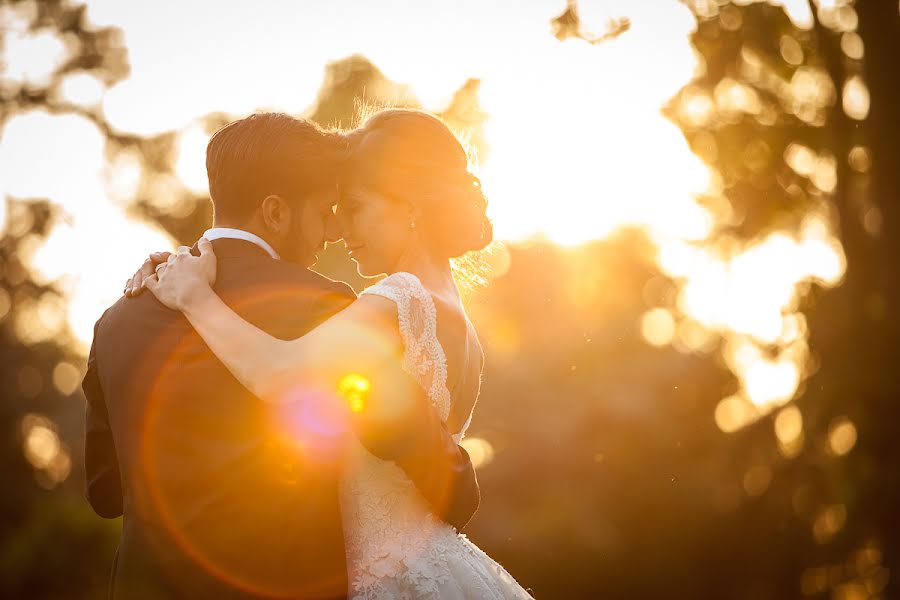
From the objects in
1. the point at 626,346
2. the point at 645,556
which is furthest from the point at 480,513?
the point at 626,346

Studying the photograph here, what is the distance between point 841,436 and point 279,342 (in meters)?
9.48

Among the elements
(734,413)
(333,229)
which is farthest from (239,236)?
(734,413)

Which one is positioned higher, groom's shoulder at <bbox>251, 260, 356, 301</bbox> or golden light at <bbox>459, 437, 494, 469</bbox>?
groom's shoulder at <bbox>251, 260, 356, 301</bbox>

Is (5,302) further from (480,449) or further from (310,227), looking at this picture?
(310,227)

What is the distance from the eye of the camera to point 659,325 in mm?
27609

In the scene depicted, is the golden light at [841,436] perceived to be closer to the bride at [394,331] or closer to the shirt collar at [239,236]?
the bride at [394,331]

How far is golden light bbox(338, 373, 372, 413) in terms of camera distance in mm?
3449

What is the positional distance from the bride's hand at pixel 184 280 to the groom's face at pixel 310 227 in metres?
0.34

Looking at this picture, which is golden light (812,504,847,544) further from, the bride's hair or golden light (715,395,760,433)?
the bride's hair

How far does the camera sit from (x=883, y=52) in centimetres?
913

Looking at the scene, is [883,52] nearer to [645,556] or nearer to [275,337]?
[275,337]

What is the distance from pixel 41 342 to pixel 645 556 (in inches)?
1156

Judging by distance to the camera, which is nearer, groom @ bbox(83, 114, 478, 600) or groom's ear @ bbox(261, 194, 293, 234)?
groom @ bbox(83, 114, 478, 600)

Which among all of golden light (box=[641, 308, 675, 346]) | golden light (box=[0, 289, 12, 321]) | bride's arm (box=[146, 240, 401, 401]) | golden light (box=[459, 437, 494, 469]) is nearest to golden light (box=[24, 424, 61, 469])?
golden light (box=[0, 289, 12, 321])
